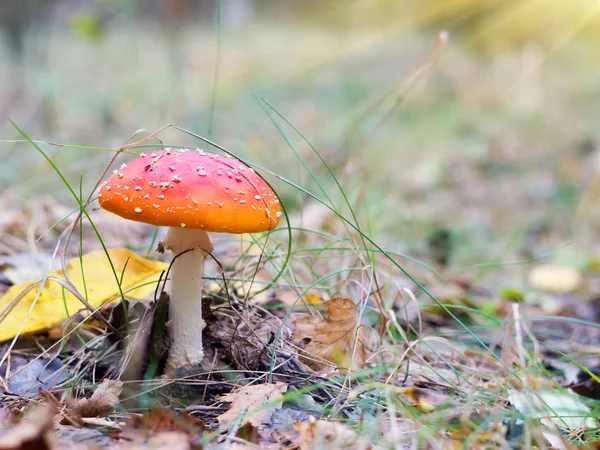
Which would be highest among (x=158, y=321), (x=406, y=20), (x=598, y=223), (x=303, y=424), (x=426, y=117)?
(x=406, y=20)

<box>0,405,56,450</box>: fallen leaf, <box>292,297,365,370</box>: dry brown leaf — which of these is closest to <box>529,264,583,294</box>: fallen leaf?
<box>292,297,365,370</box>: dry brown leaf

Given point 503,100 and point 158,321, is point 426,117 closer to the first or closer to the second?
point 503,100

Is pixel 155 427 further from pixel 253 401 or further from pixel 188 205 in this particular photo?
pixel 188 205

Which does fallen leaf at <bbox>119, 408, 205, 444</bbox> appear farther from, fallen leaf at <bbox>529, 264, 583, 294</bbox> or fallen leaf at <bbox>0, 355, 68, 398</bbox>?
fallen leaf at <bbox>529, 264, 583, 294</bbox>

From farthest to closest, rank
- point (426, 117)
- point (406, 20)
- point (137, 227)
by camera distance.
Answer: point (406, 20) → point (426, 117) → point (137, 227)

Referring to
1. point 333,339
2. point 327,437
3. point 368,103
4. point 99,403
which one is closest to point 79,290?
point 99,403

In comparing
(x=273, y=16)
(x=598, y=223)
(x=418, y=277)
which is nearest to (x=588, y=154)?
(x=598, y=223)
